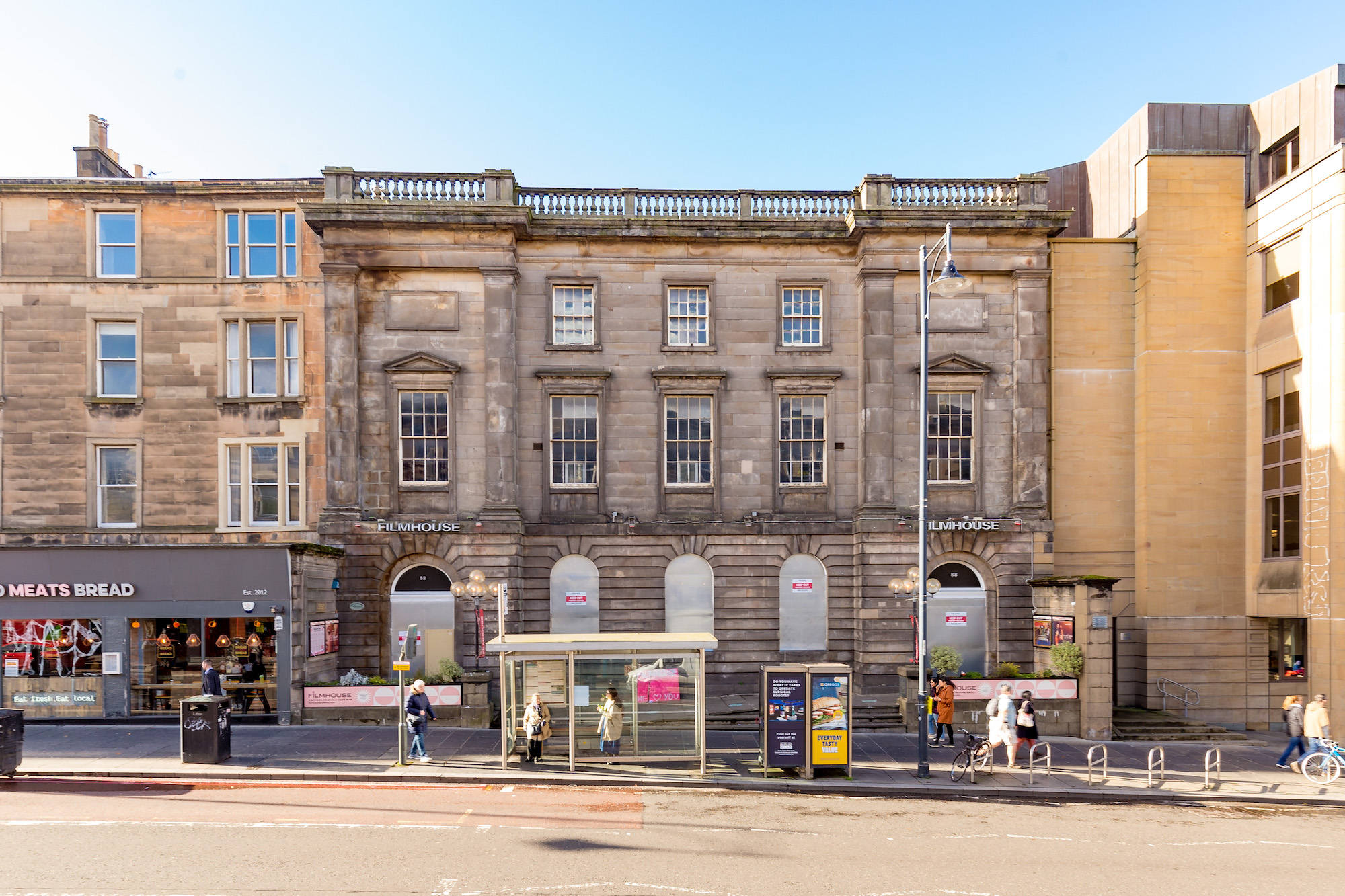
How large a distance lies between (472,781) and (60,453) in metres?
17.0

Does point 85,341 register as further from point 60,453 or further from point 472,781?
point 472,781

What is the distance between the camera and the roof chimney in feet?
83.9

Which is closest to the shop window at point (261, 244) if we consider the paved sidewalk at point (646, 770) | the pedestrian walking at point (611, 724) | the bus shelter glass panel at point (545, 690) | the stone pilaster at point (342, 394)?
the stone pilaster at point (342, 394)

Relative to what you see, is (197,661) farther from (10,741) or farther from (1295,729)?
(1295,729)

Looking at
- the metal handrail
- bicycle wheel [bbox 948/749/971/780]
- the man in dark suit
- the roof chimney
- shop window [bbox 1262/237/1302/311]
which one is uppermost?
the roof chimney

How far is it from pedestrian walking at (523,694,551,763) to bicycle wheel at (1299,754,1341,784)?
1598 centimetres

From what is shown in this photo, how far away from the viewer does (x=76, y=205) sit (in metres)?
23.9

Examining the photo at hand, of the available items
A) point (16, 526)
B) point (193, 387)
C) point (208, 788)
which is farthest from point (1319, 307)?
point (16, 526)

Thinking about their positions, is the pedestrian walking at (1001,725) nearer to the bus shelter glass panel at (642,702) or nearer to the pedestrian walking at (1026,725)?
the pedestrian walking at (1026,725)

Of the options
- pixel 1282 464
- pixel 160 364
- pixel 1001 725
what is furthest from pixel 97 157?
pixel 1282 464

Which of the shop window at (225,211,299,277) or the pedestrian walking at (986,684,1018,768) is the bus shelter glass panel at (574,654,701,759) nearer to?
the pedestrian walking at (986,684,1018,768)

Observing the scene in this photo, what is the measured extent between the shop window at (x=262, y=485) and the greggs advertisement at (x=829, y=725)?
16058 millimetres

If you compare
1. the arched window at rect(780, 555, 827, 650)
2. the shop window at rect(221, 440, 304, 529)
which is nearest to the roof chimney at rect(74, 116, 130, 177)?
the shop window at rect(221, 440, 304, 529)

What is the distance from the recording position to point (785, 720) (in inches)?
648
